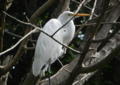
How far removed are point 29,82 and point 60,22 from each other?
22.8 inches

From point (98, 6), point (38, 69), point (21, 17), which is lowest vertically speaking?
point (21, 17)

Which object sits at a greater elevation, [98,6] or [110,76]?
[98,6]

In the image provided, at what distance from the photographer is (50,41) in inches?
111

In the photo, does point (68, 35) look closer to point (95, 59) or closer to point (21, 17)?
point (95, 59)

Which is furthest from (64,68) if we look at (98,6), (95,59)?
(98,6)

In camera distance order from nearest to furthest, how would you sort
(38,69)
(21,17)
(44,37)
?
(38,69) → (44,37) → (21,17)

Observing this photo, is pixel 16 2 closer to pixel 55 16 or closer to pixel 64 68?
pixel 55 16

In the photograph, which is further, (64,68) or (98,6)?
(98,6)

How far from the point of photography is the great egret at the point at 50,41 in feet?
8.85

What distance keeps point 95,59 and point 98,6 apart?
1.65 feet

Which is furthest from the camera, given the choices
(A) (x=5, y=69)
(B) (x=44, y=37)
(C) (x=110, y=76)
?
(C) (x=110, y=76)

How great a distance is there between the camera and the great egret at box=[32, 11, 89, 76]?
270cm

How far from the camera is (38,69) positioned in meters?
2.59

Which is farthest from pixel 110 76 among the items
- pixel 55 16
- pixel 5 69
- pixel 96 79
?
pixel 5 69
